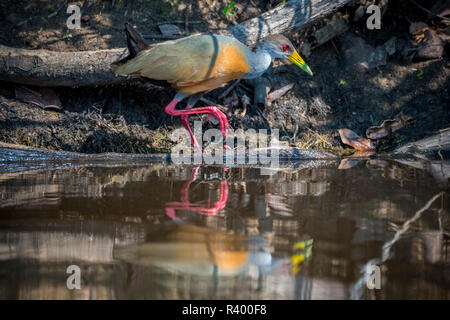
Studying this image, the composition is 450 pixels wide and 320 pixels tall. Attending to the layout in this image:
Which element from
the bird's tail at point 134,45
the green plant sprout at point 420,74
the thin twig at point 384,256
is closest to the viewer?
the thin twig at point 384,256

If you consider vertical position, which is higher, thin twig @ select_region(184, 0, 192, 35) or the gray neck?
thin twig @ select_region(184, 0, 192, 35)

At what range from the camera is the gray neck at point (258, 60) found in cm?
578

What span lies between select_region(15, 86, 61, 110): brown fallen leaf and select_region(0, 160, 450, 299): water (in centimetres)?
172

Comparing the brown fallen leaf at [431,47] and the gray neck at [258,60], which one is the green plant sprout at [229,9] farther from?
the brown fallen leaf at [431,47]

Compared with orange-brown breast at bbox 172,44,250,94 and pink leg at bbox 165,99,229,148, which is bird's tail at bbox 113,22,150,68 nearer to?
orange-brown breast at bbox 172,44,250,94

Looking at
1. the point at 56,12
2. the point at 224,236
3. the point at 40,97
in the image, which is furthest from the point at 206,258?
the point at 56,12

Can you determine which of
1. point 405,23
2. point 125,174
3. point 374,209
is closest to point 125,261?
point 374,209

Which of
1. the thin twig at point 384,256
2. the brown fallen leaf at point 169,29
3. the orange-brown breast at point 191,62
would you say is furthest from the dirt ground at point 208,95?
the thin twig at point 384,256

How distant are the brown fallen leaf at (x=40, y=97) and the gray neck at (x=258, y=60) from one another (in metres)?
2.45

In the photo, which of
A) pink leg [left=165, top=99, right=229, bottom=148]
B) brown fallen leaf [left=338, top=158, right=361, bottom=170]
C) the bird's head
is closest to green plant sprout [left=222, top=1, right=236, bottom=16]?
the bird's head

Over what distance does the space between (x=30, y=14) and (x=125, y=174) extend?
351cm

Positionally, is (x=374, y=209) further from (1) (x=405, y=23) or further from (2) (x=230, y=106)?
(1) (x=405, y=23)

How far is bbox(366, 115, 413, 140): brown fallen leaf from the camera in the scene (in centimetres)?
603

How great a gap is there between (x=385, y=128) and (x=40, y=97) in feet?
14.4
